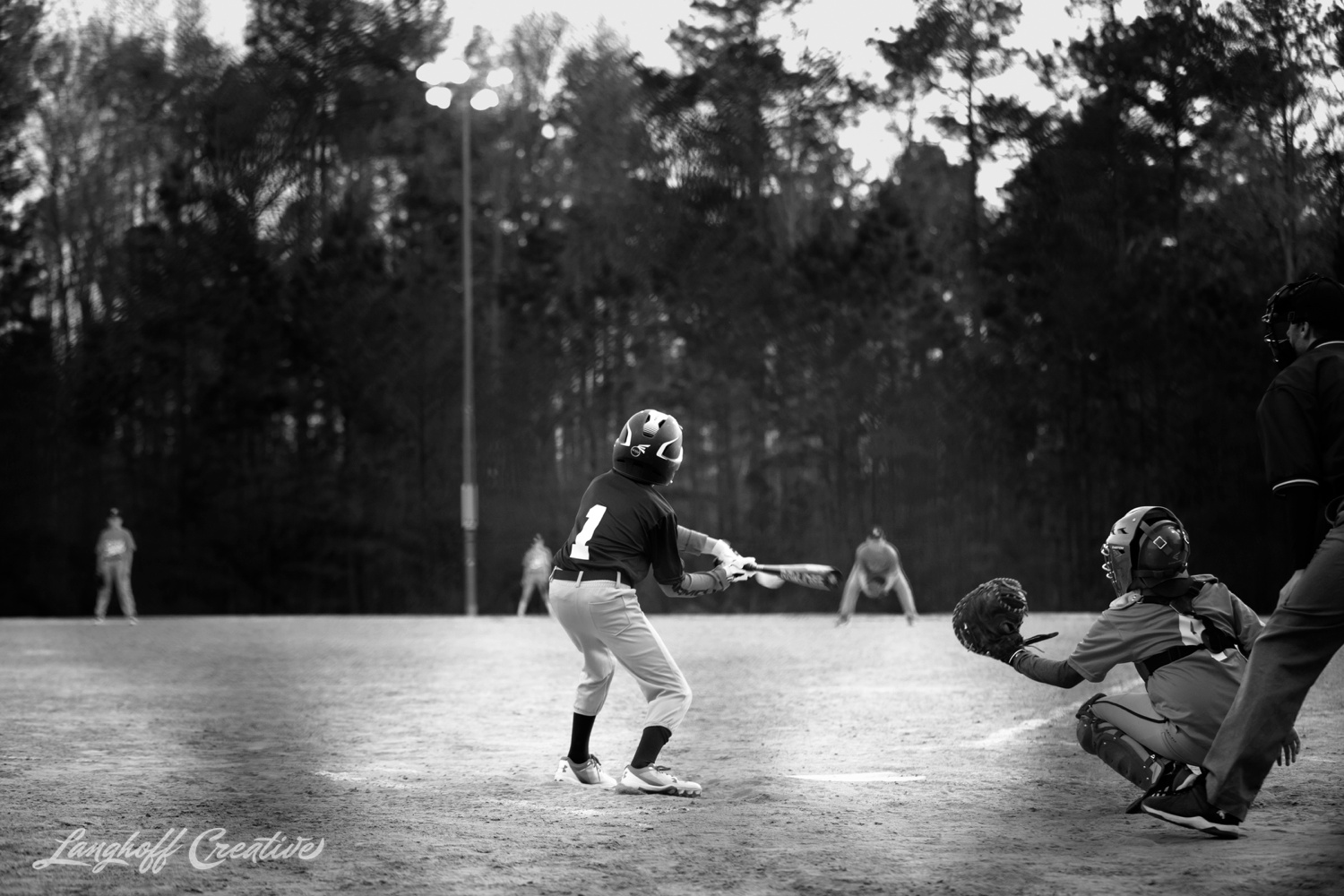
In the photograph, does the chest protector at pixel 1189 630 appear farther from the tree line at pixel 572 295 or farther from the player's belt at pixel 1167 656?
the tree line at pixel 572 295

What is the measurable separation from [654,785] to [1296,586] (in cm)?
342

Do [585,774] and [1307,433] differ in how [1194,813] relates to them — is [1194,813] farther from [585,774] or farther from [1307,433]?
[585,774]

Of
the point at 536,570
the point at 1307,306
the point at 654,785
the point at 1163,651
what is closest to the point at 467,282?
the point at 536,570

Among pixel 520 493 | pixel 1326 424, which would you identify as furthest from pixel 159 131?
pixel 1326 424

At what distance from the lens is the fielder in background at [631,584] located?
846 cm

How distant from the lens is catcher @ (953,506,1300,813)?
704 centimetres

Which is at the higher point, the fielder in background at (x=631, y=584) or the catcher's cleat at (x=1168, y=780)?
the fielder in background at (x=631, y=584)

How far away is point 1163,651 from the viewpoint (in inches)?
282

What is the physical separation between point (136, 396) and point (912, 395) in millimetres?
18445

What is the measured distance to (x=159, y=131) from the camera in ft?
137

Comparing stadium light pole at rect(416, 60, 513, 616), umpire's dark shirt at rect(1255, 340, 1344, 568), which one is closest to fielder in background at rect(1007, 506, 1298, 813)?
umpire's dark shirt at rect(1255, 340, 1344, 568)

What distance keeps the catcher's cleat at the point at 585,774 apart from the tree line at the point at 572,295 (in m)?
28.9

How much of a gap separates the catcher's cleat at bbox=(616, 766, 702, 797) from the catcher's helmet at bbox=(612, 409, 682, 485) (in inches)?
57.1

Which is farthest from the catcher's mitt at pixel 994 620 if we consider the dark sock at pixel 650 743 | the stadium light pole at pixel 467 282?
the stadium light pole at pixel 467 282
